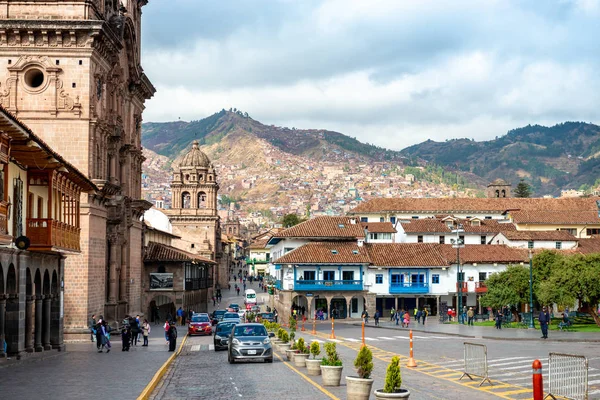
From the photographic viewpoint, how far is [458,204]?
121 metres

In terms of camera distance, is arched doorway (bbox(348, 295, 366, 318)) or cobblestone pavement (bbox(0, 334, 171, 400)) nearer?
cobblestone pavement (bbox(0, 334, 171, 400))

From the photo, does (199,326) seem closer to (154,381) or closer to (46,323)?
(46,323)

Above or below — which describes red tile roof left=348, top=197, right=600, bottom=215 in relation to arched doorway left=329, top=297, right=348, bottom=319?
above

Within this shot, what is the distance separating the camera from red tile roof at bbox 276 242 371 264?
252 ft

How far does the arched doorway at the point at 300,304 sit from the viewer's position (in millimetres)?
78625

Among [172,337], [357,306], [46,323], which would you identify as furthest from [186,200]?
[46,323]

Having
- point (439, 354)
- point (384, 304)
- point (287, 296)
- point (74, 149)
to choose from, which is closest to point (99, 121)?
point (74, 149)

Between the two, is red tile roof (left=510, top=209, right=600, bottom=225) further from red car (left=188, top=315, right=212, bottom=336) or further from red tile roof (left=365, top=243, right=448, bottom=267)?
red car (left=188, top=315, right=212, bottom=336)

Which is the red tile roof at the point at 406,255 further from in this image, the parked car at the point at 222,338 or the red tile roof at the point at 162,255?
the parked car at the point at 222,338

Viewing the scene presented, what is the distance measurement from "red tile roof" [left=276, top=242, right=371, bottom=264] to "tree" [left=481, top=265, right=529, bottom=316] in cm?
1751

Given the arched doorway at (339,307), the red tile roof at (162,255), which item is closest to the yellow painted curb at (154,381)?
the red tile roof at (162,255)

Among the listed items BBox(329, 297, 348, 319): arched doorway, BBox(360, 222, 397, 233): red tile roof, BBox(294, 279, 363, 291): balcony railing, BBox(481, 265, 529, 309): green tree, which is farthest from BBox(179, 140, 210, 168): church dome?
BBox(481, 265, 529, 309): green tree

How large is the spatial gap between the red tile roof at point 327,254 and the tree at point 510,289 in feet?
57.4

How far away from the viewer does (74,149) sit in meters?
42.8
